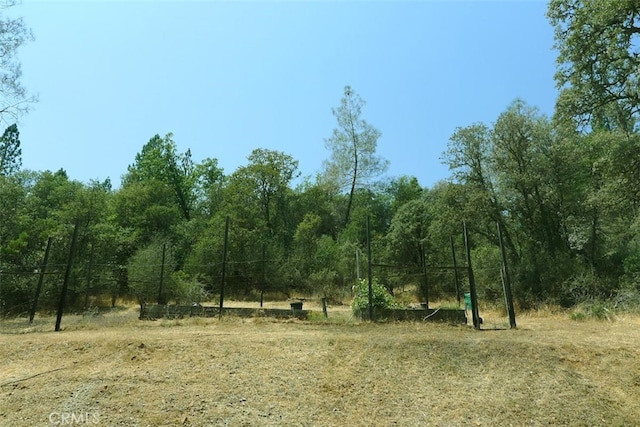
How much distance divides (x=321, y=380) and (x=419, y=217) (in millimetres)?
20707

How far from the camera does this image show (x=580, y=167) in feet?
61.8

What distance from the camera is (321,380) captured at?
602 centimetres

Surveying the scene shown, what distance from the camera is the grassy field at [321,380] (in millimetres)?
5082

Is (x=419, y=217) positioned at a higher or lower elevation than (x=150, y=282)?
higher

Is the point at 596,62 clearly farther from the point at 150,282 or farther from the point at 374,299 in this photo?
the point at 150,282

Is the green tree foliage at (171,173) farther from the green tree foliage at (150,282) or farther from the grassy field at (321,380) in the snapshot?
the grassy field at (321,380)
